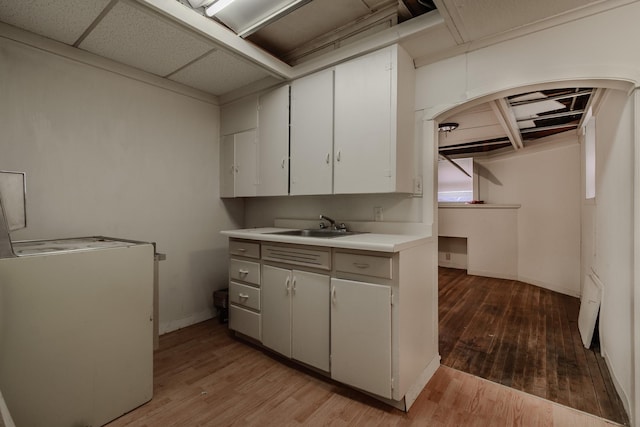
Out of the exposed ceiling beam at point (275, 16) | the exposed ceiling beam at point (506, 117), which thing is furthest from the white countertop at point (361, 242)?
the exposed ceiling beam at point (506, 117)

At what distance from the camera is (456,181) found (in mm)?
6328

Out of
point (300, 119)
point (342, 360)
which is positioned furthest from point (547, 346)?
point (300, 119)

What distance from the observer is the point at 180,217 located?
2930mm

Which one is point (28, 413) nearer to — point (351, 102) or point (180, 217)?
point (180, 217)

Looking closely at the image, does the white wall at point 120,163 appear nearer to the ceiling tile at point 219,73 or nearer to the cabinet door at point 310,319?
the ceiling tile at point 219,73

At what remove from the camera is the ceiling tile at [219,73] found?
94.7 inches

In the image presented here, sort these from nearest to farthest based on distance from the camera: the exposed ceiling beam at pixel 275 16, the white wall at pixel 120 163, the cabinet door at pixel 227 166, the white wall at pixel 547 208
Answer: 1. the exposed ceiling beam at pixel 275 16
2. the white wall at pixel 120 163
3. the cabinet door at pixel 227 166
4. the white wall at pixel 547 208

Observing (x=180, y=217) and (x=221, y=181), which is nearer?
(x=180, y=217)

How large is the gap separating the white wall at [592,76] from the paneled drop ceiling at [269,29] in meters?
0.09

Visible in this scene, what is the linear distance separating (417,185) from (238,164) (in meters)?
1.82

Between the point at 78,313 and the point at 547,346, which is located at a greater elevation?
the point at 78,313

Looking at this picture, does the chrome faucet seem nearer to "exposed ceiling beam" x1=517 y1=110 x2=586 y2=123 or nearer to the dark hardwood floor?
the dark hardwood floor

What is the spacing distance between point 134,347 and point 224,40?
2.12 meters

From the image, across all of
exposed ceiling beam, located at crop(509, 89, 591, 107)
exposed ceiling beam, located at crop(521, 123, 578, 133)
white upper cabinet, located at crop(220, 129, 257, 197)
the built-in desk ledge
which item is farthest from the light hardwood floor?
the built-in desk ledge
